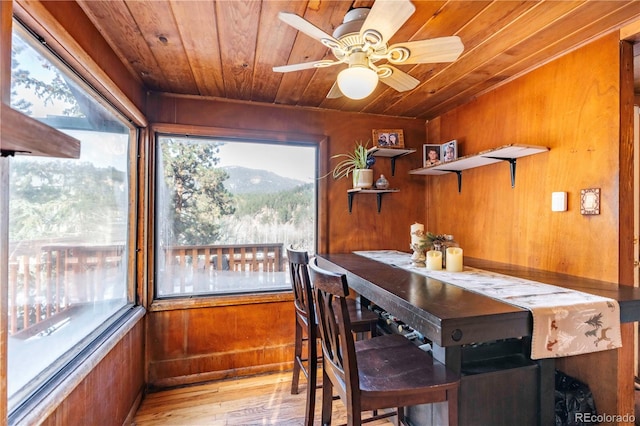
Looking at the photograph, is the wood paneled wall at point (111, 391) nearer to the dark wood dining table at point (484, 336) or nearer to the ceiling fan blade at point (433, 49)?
the dark wood dining table at point (484, 336)

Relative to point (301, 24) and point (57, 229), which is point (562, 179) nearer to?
point (301, 24)

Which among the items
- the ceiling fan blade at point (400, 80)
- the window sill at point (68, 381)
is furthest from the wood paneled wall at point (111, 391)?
the ceiling fan blade at point (400, 80)

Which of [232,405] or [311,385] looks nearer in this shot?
[311,385]

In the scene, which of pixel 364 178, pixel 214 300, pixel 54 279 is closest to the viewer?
pixel 54 279

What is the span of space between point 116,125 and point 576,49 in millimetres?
2724

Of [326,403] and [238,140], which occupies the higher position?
[238,140]

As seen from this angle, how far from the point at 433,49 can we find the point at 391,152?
1427 millimetres

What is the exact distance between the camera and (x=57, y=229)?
129 cm

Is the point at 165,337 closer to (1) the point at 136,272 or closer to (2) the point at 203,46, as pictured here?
(1) the point at 136,272

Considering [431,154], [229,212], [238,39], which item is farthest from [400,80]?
[229,212]

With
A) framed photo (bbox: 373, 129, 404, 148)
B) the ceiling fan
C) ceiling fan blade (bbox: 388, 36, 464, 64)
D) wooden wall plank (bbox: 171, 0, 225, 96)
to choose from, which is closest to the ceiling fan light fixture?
the ceiling fan

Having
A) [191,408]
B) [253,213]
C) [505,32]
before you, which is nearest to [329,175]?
[253,213]

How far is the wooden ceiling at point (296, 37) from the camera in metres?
1.39

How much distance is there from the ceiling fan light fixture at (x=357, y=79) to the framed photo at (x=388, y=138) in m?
1.40
